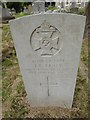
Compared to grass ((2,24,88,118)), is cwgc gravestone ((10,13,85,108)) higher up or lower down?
higher up

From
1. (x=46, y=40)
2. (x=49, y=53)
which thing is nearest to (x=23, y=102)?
(x=49, y=53)

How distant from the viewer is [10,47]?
28.0 ft

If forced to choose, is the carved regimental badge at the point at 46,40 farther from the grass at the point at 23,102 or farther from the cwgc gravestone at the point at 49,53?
the grass at the point at 23,102

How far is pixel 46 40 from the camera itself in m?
3.60

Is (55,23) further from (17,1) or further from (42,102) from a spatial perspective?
(17,1)

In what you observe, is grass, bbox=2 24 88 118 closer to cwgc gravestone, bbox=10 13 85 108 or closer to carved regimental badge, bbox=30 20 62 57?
cwgc gravestone, bbox=10 13 85 108

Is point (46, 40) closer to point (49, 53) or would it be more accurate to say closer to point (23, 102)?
point (49, 53)

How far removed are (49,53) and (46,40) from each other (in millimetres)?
226

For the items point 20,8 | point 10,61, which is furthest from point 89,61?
point 20,8

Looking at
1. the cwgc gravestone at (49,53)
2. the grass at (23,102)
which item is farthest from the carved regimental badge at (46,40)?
the grass at (23,102)


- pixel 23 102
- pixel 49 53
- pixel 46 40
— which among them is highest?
pixel 46 40

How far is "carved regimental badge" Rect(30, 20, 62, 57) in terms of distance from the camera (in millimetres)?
3496

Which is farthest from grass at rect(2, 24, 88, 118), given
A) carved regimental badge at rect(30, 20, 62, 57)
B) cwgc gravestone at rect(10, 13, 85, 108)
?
carved regimental badge at rect(30, 20, 62, 57)

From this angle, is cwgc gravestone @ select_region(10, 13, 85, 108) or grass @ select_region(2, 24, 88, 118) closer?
cwgc gravestone @ select_region(10, 13, 85, 108)
